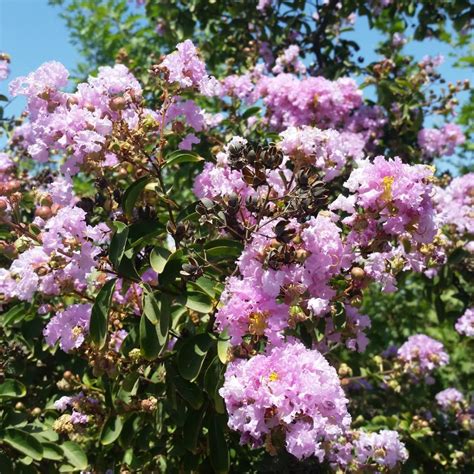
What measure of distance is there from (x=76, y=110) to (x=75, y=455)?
1050 millimetres

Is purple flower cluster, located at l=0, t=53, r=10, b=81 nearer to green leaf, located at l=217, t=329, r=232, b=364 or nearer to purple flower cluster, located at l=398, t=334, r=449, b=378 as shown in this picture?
green leaf, located at l=217, t=329, r=232, b=364

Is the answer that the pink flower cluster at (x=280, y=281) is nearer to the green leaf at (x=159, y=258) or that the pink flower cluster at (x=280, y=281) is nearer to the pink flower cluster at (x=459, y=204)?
the green leaf at (x=159, y=258)

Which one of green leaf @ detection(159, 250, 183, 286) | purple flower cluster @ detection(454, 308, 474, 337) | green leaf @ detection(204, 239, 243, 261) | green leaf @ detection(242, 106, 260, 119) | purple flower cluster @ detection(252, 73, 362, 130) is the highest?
purple flower cluster @ detection(252, 73, 362, 130)

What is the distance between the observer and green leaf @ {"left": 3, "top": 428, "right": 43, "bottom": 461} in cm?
165

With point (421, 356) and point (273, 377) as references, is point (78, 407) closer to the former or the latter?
point (273, 377)

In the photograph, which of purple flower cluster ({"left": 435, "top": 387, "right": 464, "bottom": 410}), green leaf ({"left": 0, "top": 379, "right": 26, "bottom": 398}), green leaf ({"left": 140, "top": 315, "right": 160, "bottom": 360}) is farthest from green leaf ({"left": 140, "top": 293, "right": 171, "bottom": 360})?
purple flower cluster ({"left": 435, "top": 387, "right": 464, "bottom": 410})

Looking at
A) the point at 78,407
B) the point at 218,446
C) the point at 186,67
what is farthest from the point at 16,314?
the point at 186,67

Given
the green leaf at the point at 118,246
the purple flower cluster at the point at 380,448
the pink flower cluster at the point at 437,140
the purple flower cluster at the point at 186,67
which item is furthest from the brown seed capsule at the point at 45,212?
the pink flower cluster at the point at 437,140

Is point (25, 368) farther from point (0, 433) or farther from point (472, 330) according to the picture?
point (472, 330)

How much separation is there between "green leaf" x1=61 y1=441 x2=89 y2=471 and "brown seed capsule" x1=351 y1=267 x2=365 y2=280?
102cm

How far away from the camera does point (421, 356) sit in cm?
283

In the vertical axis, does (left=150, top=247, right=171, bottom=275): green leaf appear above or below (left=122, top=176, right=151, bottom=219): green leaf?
below

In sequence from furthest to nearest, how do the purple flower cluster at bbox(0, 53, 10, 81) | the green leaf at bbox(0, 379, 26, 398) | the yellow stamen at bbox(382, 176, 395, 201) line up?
the purple flower cluster at bbox(0, 53, 10, 81) → the green leaf at bbox(0, 379, 26, 398) → the yellow stamen at bbox(382, 176, 395, 201)

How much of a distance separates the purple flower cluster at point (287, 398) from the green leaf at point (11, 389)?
966mm
